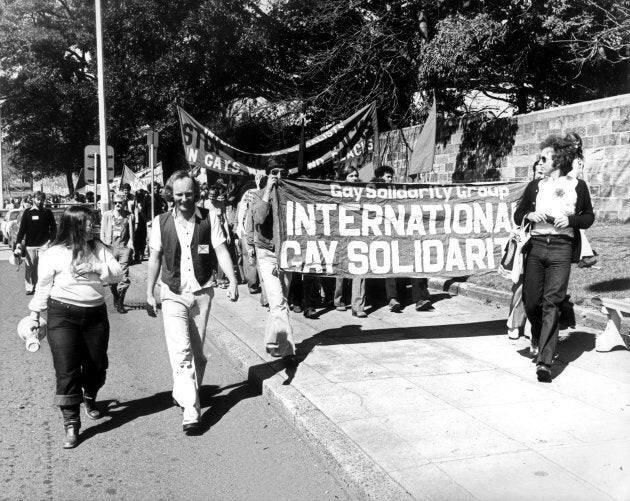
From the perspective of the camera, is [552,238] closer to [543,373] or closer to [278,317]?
[543,373]

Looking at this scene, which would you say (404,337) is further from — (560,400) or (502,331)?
(560,400)

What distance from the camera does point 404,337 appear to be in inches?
295

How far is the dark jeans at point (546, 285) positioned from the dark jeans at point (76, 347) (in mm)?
3460

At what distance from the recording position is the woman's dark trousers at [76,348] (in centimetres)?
475

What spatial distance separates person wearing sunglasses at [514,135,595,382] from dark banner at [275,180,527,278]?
130 cm

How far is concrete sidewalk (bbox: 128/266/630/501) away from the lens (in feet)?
12.1

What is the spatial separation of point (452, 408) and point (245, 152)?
5080 mm

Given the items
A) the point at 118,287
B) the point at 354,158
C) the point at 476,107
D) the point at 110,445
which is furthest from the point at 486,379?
the point at 476,107

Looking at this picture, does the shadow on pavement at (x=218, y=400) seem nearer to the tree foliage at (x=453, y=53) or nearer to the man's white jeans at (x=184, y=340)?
the man's white jeans at (x=184, y=340)

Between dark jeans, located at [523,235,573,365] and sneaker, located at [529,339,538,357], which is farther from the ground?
dark jeans, located at [523,235,573,365]

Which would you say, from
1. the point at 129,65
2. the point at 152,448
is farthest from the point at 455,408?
the point at 129,65

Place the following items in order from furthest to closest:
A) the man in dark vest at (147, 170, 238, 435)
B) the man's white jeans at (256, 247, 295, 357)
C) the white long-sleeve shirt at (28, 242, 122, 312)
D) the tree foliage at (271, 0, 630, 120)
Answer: the tree foliage at (271, 0, 630, 120), the man's white jeans at (256, 247, 295, 357), the man in dark vest at (147, 170, 238, 435), the white long-sleeve shirt at (28, 242, 122, 312)

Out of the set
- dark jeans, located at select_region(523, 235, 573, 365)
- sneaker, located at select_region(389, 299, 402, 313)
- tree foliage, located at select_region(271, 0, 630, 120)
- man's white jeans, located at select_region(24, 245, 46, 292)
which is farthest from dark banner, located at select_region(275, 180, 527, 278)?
tree foliage, located at select_region(271, 0, 630, 120)

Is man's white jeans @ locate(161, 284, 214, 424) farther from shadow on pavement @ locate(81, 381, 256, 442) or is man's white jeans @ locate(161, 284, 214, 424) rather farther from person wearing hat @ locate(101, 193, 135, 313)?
person wearing hat @ locate(101, 193, 135, 313)
